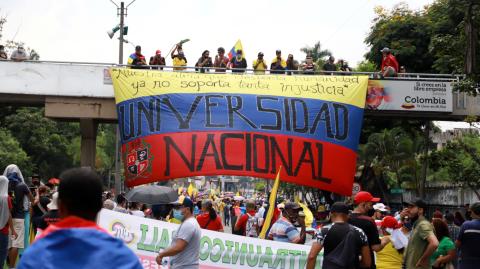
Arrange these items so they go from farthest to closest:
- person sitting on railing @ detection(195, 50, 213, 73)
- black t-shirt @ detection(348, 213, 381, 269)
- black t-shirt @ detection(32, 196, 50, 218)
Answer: person sitting on railing @ detection(195, 50, 213, 73)
black t-shirt @ detection(32, 196, 50, 218)
black t-shirt @ detection(348, 213, 381, 269)

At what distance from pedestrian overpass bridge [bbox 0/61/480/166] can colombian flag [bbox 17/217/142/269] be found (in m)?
22.8

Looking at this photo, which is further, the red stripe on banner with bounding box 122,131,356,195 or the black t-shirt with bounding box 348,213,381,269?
the red stripe on banner with bounding box 122,131,356,195

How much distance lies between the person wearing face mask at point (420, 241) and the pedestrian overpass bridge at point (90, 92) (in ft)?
53.3

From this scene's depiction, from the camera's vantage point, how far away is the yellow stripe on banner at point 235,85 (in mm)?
23594

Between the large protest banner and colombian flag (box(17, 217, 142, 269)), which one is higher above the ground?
colombian flag (box(17, 217, 142, 269))

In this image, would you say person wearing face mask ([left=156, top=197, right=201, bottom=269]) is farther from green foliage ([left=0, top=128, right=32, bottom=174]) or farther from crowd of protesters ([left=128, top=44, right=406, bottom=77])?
green foliage ([left=0, top=128, right=32, bottom=174])

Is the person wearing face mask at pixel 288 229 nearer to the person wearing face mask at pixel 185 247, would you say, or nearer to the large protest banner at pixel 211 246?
the large protest banner at pixel 211 246

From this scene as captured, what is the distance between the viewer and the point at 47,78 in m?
26.2

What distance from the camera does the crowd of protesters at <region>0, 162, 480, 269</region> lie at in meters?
3.58

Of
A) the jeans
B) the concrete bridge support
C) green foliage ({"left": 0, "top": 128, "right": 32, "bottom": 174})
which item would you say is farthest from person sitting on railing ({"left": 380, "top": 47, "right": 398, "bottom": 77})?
green foliage ({"left": 0, "top": 128, "right": 32, "bottom": 174})

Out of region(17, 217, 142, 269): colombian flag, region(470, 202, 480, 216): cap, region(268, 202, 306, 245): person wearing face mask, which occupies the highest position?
region(17, 217, 142, 269): colombian flag

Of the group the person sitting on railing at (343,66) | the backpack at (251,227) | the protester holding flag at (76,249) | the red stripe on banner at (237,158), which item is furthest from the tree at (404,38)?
the protester holding flag at (76,249)

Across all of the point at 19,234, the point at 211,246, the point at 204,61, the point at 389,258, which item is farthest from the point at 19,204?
the point at 204,61

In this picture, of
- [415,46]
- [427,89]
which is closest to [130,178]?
[427,89]
